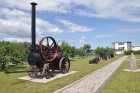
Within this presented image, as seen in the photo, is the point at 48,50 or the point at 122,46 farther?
the point at 122,46

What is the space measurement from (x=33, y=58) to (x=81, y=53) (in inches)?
2368

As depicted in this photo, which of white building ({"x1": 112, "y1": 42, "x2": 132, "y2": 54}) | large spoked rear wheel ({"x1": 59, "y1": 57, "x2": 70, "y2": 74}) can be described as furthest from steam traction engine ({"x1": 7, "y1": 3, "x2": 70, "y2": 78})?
white building ({"x1": 112, "y1": 42, "x2": 132, "y2": 54})

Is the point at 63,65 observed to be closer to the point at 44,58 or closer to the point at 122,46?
the point at 44,58

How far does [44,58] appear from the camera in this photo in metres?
17.5

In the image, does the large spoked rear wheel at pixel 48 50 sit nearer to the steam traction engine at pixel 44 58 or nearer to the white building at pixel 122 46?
the steam traction engine at pixel 44 58

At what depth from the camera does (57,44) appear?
20.4m

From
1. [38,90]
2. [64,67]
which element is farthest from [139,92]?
[64,67]

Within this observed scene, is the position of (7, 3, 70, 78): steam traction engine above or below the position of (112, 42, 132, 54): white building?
below

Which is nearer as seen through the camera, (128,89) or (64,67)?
(128,89)

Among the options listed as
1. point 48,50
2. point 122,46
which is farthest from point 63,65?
point 122,46

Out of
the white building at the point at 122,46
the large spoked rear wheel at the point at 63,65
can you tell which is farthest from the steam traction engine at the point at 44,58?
the white building at the point at 122,46

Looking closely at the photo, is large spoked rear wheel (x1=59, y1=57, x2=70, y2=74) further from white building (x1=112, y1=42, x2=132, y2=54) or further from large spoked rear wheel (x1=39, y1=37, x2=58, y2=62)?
white building (x1=112, y1=42, x2=132, y2=54)

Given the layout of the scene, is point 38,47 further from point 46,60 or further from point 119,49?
point 119,49

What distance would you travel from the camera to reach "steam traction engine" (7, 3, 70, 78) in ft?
54.9
